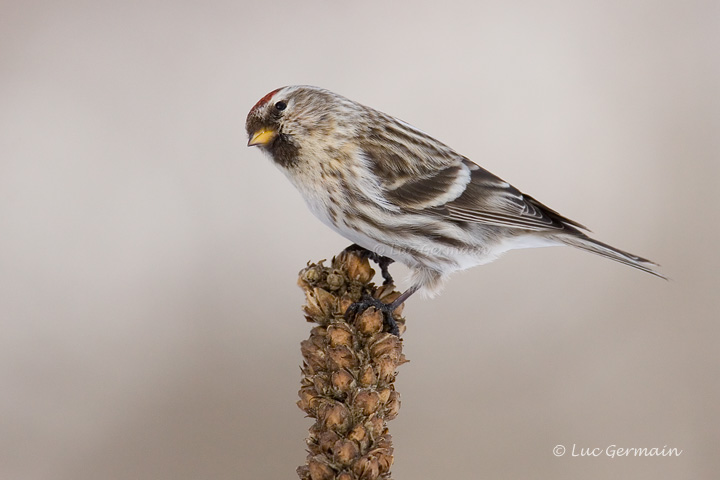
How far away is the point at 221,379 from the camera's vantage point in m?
1.94

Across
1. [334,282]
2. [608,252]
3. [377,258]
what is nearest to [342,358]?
[334,282]

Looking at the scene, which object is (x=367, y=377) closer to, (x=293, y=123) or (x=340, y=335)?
(x=340, y=335)

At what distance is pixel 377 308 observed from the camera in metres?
1.05

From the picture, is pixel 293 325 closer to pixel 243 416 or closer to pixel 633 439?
pixel 243 416

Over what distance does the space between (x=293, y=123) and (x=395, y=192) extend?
214 mm

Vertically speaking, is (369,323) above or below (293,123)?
below

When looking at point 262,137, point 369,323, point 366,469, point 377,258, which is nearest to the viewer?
point 366,469

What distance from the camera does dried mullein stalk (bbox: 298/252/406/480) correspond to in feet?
2.99

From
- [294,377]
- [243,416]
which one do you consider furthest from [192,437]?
[294,377]

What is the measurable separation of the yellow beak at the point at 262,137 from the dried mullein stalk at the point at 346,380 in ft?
0.87

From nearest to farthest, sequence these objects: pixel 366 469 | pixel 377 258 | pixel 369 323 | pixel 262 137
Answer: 1. pixel 366 469
2. pixel 369 323
3. pixel 262 137
4. pixel 377 258

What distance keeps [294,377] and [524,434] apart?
1.98 feet

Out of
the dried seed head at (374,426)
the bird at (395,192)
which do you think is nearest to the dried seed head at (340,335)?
the dried seed head at (374,426)

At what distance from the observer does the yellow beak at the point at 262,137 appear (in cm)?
124
